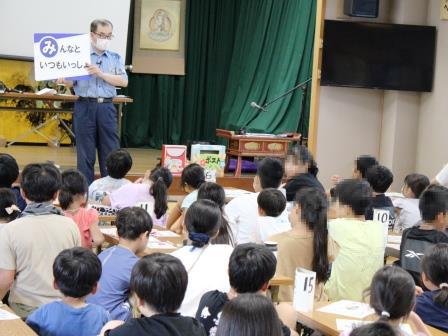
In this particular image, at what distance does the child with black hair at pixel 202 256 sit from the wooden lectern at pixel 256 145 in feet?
19.4

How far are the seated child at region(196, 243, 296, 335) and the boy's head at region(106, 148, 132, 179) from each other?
8.49 ft

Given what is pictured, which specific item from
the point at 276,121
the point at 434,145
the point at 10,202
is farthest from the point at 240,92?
the point at 10,202

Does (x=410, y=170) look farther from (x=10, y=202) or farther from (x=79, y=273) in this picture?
(x=79, y=273)

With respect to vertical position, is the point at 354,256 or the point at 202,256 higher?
the point at 202,256

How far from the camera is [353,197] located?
3.92 meters

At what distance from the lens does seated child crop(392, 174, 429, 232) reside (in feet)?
16.9

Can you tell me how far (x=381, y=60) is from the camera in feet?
27.3

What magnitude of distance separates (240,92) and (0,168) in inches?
320

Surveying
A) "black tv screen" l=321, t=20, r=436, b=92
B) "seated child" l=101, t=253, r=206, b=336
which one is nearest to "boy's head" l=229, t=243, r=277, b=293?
"seated child" l=101, t=253, r=206, b=336

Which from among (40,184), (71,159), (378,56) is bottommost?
(71,159)

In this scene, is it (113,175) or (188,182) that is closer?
(188,182)

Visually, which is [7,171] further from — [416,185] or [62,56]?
[416,185]

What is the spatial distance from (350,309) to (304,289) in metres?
0.24

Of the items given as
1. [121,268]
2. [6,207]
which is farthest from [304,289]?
[6,207]
